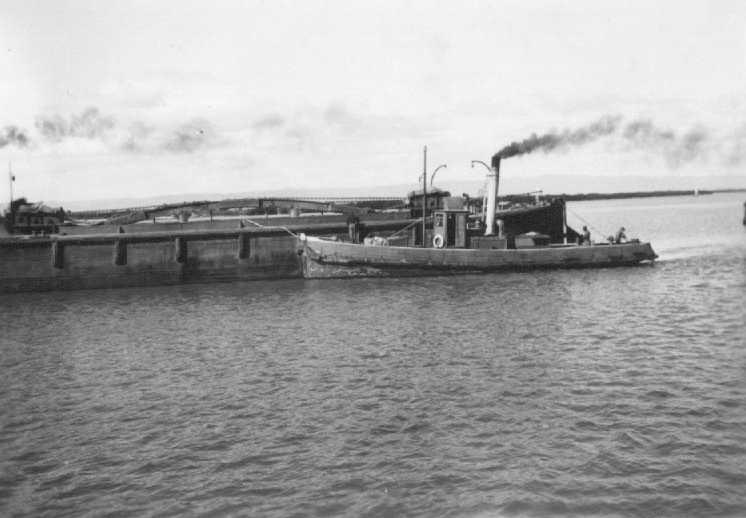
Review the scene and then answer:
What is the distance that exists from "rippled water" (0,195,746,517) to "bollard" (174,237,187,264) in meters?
10.1

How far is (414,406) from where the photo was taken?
1404 cm

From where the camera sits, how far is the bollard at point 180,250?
3722 centimetres

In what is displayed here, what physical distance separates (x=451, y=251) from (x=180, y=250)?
16.7m

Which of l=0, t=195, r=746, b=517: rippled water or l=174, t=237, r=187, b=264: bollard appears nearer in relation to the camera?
l=0, t=195, r=746, b=517: rippled water

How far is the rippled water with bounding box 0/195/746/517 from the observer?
32.7ft

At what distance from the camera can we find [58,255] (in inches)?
1411

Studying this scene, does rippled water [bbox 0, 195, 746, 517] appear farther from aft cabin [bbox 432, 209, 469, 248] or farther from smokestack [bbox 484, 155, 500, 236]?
smokestack [bbox 484, 155, 500, 236]

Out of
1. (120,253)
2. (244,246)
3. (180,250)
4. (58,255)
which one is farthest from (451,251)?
(58,255)

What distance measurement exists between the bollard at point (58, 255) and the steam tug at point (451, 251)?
1419cm

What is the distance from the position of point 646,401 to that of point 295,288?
915 inches

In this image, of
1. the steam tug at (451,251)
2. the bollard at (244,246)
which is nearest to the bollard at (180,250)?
the bollard at (244,246)

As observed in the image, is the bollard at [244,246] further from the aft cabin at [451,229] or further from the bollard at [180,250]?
the aft cabin at [451,229]

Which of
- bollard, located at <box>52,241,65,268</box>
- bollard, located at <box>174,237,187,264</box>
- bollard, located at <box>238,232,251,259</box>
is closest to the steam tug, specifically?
bollard, located at <box>238,232,251,259</box>

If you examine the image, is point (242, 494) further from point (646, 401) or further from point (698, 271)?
point (698, 271)
